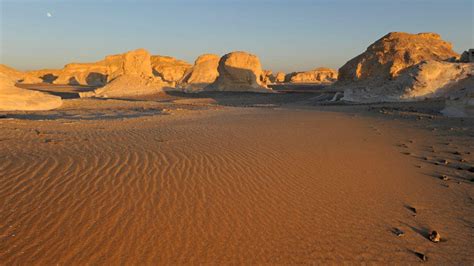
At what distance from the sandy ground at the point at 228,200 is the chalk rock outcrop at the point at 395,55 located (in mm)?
19491

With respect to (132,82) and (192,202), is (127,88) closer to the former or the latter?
(132,82)

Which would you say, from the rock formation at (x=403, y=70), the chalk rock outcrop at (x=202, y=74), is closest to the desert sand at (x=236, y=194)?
the rock formation at (x=403, y=70)

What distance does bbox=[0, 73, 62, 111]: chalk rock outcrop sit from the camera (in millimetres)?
16078

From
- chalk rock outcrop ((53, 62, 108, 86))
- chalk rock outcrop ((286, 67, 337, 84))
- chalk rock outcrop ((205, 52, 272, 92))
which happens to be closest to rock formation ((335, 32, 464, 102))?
chalk rock outcrop ((205, 52, 272, 92))

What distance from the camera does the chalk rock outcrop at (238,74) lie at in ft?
124

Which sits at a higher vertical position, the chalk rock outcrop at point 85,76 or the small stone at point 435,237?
the chalk rock outcrop at point 85,76

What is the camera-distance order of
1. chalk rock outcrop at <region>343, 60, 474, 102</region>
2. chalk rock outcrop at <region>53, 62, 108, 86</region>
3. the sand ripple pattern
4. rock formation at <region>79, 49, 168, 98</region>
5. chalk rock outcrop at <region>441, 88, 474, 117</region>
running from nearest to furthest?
1. the sand ripple pattern
2. chalk rock outcrop at <region>441, 88, 474, 117</region>
3. chalk rock outcrop at <region>343, 60, 474, 102</region>
4. rock formation at <region>79, 49, 168, 98</region>
5. chalk rock outcrop at <region>53, 62, 108, 86</region>

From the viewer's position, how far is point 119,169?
19.4 feet

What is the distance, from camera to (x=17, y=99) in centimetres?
1664

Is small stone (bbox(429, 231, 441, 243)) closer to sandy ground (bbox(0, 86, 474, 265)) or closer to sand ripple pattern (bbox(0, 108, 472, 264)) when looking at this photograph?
sandy ground (bbox(0, 86, 474, 265))

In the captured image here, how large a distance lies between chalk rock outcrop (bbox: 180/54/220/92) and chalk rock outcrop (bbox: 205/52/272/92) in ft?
9.27

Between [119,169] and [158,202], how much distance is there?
1.59 meters

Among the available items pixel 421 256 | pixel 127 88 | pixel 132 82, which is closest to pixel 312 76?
pixel 132 82

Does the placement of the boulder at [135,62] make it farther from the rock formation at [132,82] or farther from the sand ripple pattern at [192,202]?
the sand ripple pattern at [192,202]
